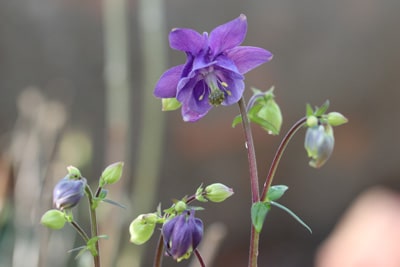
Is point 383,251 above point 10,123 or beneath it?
beneath

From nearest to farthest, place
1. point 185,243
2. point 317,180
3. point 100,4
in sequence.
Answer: point 185,243 < point 100,4 < point 317,180

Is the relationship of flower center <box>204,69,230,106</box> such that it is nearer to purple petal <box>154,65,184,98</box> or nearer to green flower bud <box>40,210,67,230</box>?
purple petal <box>154,65,184,98</box>

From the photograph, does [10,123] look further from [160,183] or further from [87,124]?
[160,183]

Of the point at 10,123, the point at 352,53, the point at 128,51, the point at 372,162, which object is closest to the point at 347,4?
the point at 352,53

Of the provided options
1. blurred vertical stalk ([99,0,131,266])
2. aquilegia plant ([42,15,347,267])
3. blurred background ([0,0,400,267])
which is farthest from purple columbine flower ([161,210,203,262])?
blurred background ([0,0,400,267])

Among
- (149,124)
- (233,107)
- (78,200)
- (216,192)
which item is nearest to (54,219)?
(78,200)

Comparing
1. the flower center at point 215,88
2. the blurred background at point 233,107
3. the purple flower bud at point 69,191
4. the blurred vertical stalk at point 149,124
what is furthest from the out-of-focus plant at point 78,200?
the blurred background at point 233,107

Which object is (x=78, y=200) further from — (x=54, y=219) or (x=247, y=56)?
(x=247, y=56)
